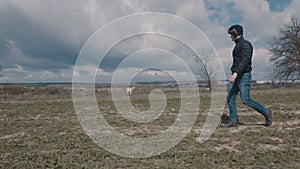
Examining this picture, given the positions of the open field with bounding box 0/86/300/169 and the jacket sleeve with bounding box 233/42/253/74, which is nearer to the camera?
the open field with bounding box 0/86/300/169

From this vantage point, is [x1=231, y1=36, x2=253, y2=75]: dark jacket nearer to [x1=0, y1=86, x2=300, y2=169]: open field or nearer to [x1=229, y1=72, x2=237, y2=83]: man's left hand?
[x1=229, y1=72, x2=237, y2=83]: man's left hand

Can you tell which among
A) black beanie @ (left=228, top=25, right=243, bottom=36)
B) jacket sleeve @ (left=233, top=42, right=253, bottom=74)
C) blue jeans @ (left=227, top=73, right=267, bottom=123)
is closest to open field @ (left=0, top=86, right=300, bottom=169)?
blue jeans @ (left=227, top=73, right=267, bottom=123)

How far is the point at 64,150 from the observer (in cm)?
414

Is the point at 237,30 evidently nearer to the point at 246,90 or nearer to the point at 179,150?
the point at 246,90

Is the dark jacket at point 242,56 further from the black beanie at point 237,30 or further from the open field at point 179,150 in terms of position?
the open field at point 179,150

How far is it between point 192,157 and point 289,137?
2390 mm

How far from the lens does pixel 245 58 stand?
206 inches

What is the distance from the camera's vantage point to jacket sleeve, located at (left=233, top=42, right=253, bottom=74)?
5219 millimetres

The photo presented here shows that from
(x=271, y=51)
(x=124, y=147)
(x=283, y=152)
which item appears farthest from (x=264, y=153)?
(x=271, y=51)

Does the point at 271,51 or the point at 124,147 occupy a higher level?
the point at 271,51

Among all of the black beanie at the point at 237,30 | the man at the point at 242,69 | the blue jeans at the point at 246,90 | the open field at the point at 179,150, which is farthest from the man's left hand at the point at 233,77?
the open field at the point at 179,150

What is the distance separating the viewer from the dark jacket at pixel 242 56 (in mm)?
5230

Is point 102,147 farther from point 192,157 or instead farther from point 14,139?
point 14,139

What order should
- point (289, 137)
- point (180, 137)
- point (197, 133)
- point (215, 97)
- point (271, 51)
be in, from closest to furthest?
1. point (289, 137)
2. point (180, 137)
3. point (197, 133)
4. point (215, 97)
5. point (271, 51)
